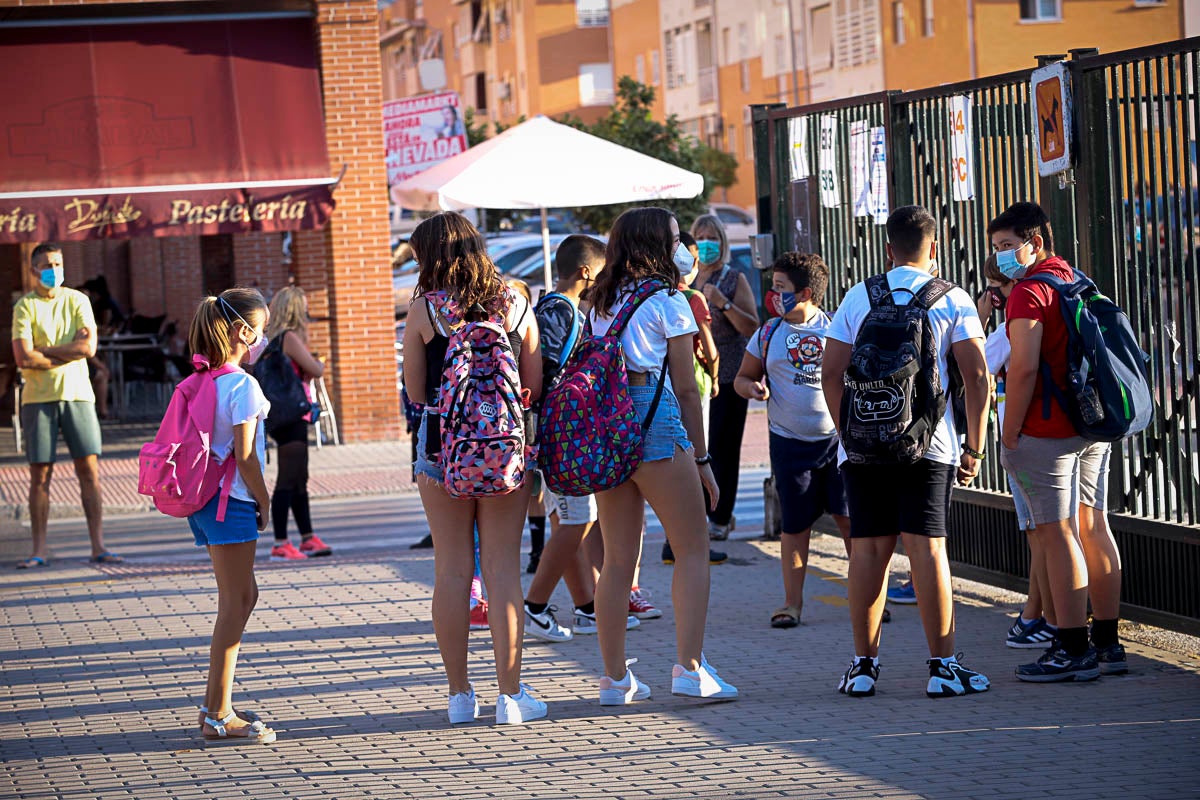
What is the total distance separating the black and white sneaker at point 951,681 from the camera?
6.42m

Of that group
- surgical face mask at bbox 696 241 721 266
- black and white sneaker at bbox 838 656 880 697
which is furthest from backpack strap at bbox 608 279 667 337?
surgical face mask at bbox 696 241 721 266

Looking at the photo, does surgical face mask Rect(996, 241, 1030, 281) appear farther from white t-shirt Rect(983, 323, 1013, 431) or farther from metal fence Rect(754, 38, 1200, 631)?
metal fence Rect(754, 38, 1200, 631)

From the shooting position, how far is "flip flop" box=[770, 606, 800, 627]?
798 cm

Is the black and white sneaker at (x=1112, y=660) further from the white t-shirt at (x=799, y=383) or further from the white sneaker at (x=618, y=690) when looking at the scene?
the white sneaker at (x=618, y=690)

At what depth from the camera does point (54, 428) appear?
419 inches

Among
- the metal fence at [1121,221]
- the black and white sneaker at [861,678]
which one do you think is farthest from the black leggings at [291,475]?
the black and white sneaker at [861,678]

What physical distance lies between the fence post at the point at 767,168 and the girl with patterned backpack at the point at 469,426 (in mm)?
4963

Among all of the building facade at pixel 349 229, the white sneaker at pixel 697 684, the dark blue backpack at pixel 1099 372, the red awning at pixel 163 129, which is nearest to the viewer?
the dark blue backpack at pixel 1099 372

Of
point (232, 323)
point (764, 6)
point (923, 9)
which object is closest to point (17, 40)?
point (232, 323)

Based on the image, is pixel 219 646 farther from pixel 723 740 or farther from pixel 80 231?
pixel 80 231

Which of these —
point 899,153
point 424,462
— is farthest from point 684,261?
point 424,462

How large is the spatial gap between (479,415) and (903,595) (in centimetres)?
347

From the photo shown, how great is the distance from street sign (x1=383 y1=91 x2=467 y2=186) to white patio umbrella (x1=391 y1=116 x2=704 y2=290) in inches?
212

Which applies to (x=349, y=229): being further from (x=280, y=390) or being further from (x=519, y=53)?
(x=519, y=53)
